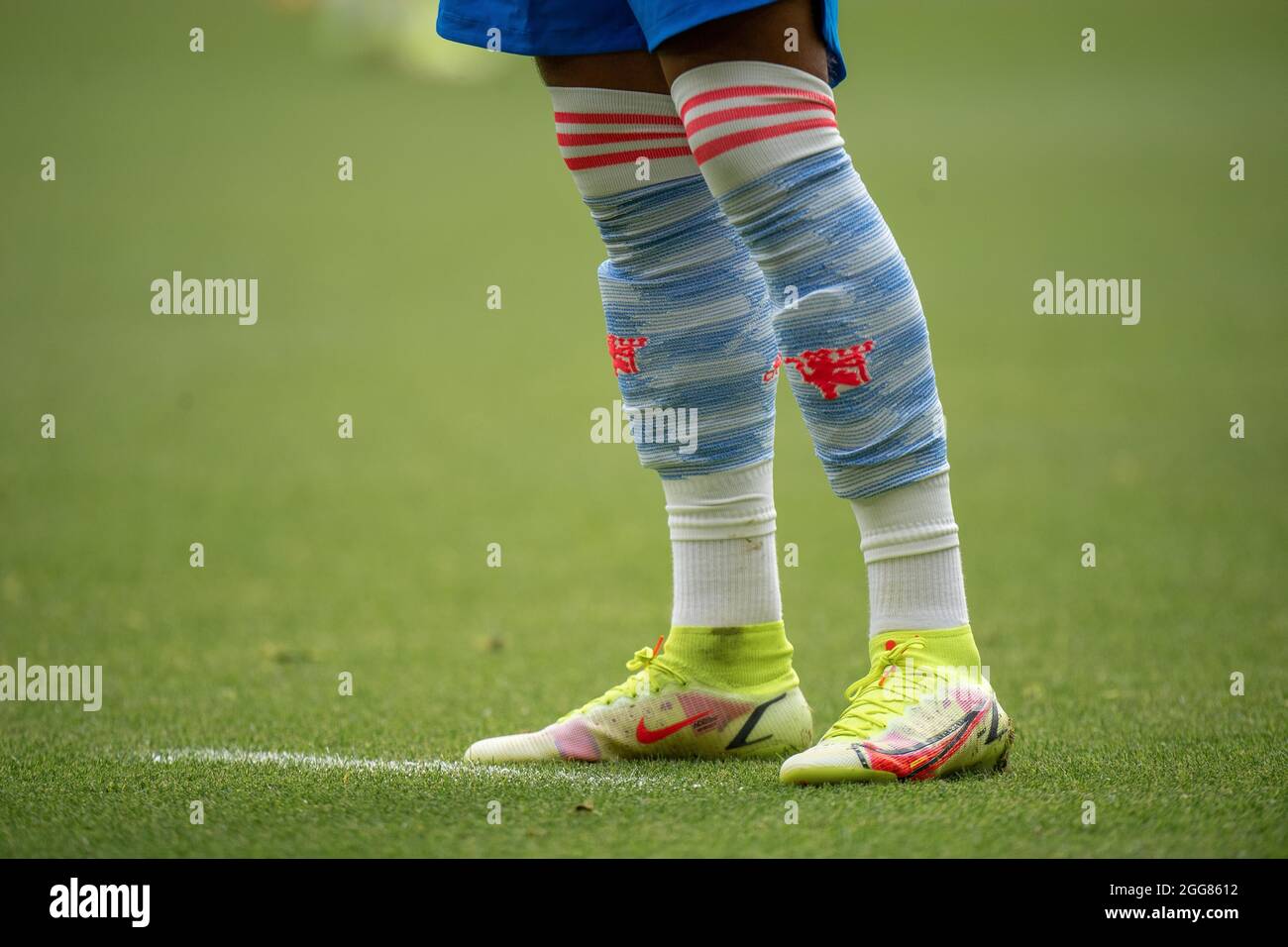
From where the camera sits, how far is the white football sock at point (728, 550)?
5.53ft

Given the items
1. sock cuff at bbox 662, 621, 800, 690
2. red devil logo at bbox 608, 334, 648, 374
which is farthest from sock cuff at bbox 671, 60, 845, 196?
sock cuff at bbox 662, 621, 800, 690

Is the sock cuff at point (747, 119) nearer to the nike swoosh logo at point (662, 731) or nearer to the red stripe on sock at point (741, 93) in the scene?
the red stripe on sock at point (741, 93)

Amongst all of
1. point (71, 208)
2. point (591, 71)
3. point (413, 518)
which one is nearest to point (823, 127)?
point (591, 71)

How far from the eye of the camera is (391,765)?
165cm

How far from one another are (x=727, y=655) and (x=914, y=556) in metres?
0.32

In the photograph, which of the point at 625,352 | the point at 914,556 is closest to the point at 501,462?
the point at 625,352

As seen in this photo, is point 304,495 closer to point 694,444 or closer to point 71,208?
point 694,444

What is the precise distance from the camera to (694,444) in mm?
1680

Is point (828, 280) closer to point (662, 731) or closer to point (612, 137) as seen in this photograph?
point (612, 137)

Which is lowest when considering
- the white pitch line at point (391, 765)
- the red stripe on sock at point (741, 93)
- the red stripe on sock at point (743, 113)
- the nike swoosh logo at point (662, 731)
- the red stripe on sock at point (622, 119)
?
the white pitch line at point (391, 765)

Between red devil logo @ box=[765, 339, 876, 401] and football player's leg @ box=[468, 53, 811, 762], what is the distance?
269 mm

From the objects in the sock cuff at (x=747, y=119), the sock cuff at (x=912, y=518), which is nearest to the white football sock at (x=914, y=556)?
the sock cuff at (x=912, y=518)

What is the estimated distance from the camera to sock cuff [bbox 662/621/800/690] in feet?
5.53

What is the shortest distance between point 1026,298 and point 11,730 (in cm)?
666
